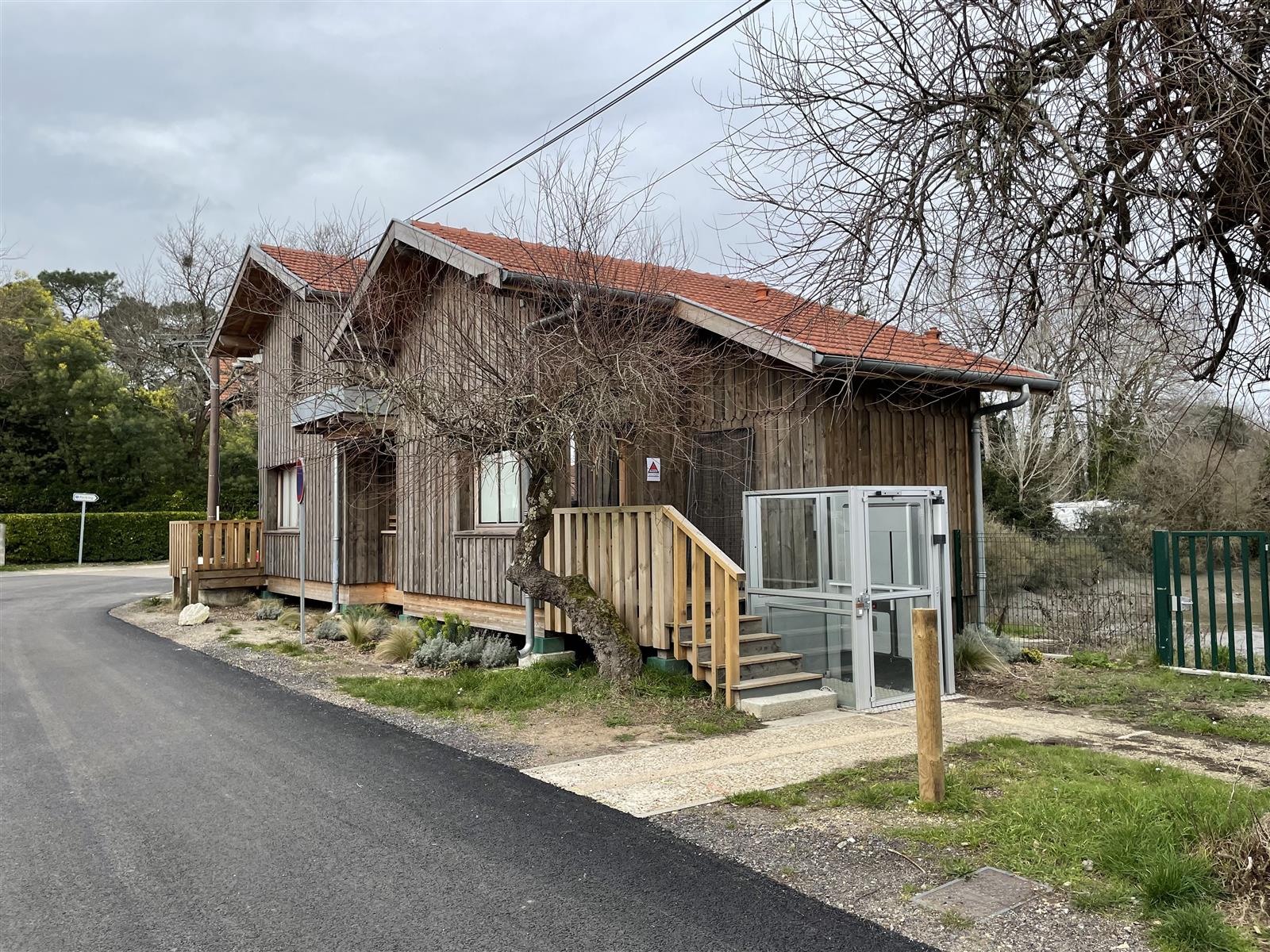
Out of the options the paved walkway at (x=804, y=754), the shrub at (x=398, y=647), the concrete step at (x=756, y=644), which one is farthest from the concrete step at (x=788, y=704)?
the shrub at (x=398, y=647)

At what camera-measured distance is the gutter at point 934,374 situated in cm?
940

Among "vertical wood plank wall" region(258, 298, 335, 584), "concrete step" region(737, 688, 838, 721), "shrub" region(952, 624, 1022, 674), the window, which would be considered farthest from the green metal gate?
the window

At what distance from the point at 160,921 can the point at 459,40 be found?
9538 millimetres

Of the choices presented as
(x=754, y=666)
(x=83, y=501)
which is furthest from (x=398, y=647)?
(x=83, y=501)

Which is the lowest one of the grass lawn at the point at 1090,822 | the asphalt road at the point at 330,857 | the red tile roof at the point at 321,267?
the asphalt road at the point at 330,857

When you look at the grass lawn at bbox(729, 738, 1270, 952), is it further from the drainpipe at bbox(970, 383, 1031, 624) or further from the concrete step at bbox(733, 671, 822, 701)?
the drainpipe at bbox(970, 383, 1031, 624)

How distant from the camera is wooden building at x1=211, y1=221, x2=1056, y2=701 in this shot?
935 cm

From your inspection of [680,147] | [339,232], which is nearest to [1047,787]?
[680,147]

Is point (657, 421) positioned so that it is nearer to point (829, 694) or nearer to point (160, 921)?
point (829, 694)

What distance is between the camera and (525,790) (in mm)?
6277

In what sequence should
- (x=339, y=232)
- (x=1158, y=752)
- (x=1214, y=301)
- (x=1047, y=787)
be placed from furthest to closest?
(x=339, y=232)
(x=1158, y=752)
(x=1047, y=787)
(x=1214, y=301)

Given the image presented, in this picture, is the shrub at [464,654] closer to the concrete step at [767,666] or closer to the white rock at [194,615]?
the concrete step at [767,666]

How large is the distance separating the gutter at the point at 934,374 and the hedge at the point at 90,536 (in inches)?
1232

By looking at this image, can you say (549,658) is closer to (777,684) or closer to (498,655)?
(498,655)
